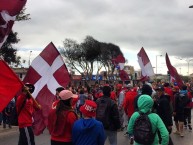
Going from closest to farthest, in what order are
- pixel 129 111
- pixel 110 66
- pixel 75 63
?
pixel 129 111, pixel 75 63, pixel 110 66

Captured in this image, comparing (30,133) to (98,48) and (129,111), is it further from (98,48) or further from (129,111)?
(98,48)

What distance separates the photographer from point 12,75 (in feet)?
16.6

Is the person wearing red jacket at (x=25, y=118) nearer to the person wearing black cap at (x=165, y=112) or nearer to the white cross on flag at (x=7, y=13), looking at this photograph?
the white cross on flag at (x=7, y=13)

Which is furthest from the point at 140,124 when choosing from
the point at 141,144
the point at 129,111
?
the point at 129,111

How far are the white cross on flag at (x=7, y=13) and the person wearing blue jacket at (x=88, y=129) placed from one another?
1.44 m

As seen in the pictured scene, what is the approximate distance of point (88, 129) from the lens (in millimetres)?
5070

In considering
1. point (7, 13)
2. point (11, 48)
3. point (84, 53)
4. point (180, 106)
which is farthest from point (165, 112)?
point (84, 53)

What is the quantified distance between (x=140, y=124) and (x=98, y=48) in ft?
218

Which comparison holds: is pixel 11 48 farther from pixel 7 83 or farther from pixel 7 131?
pixel 7 83

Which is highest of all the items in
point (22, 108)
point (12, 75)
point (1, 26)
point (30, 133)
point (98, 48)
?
point (98, 48)

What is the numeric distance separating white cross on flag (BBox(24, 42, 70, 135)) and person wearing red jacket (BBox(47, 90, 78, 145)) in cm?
147

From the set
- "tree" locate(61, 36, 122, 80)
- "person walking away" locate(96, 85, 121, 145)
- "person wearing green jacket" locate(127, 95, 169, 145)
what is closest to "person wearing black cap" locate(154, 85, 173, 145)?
"person walking away" locate(96, 85, 121, 145)

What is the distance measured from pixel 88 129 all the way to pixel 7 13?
1834 millimetres

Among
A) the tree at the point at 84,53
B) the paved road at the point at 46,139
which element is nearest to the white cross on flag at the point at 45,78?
the paved road at the point at 46,139
